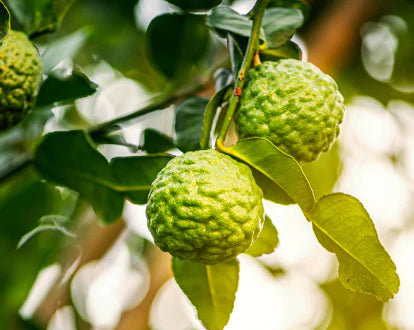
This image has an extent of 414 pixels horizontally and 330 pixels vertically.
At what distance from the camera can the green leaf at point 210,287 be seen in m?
0.80

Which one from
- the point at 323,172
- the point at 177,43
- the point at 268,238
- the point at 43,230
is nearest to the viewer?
the point at 268,238

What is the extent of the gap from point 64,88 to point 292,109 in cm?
50

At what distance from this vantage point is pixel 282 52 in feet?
2.86

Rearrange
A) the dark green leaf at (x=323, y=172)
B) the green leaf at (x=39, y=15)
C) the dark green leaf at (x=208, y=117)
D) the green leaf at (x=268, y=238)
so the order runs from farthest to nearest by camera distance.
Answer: the dark green leaf at (x=323, y=172), the green leaf at (x=39, y=15), the green leaf at (x=268, y=238), the dark green leaf at (x=208, y=117)

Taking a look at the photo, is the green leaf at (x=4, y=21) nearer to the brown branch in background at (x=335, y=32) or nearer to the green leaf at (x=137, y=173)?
the green leaf at (x=137, y=173)

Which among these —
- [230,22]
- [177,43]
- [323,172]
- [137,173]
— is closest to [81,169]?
[137,173]

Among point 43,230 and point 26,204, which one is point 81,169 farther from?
point 43,230

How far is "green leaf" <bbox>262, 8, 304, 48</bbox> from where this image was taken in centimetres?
83

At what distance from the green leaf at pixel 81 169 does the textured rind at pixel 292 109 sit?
0.29m

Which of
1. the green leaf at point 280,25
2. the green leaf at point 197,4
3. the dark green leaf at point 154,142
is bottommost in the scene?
the dark green leaf at point 154,142

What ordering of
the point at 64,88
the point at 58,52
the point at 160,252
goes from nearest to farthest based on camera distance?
the point at 64,88, the point at 58,52, the point at 160,252

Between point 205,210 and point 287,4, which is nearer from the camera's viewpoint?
point 205,210

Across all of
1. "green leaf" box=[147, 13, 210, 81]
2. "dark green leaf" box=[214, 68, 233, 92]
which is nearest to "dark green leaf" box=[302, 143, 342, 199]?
"green leaf" box=[147, 13, 210, 81]

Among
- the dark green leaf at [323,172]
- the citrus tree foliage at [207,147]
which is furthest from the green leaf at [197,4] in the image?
the dark green leaf at [323,172]
